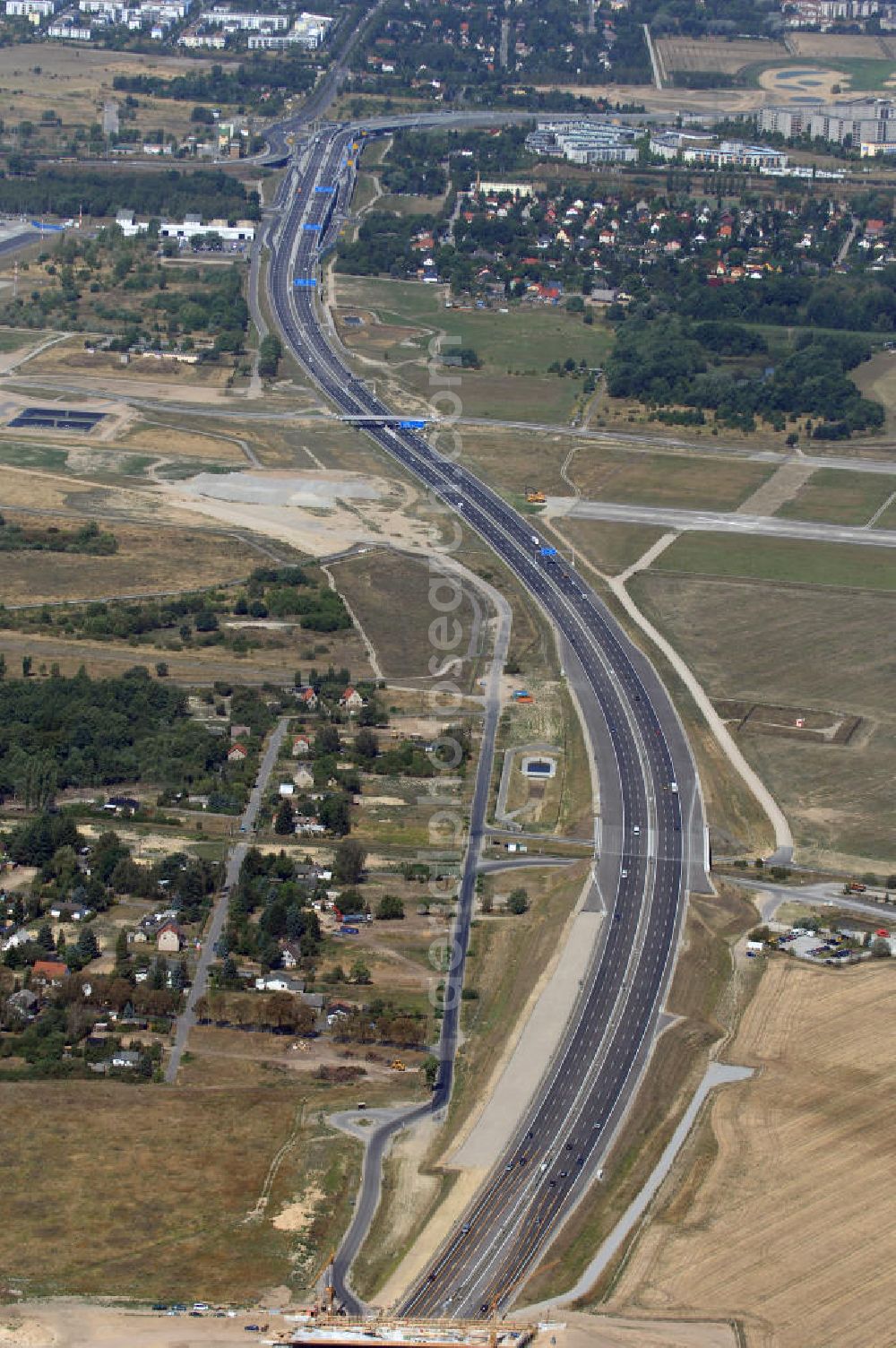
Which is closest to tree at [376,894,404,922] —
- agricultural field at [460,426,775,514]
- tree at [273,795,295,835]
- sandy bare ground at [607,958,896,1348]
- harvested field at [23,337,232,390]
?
tree at [273,795,295,835]

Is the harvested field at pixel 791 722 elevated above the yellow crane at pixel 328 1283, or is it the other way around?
the yellow crane at pixel 328 1283

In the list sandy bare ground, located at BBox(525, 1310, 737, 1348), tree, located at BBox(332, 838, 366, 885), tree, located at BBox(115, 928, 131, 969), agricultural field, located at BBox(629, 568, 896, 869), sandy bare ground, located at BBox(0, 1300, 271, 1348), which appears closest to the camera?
sandy bare ground, located at BBox(0, 1300, 271, 1348)

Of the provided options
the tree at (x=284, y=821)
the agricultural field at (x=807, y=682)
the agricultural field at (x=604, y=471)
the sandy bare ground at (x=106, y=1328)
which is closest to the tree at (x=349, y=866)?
the tree at (x=284, y=821)

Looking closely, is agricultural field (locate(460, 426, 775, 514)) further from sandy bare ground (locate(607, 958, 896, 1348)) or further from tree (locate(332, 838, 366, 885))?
sandy bare ground (locate(607, 958, 896, 1348))

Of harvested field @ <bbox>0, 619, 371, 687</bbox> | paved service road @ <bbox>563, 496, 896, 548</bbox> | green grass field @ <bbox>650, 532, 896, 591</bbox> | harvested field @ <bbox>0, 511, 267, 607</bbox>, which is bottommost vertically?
paved service road @ <bbox>563, 496, 896, 548</bbox>

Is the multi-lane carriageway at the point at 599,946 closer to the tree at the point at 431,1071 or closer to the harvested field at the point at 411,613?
the tree at the point at 431,1071
